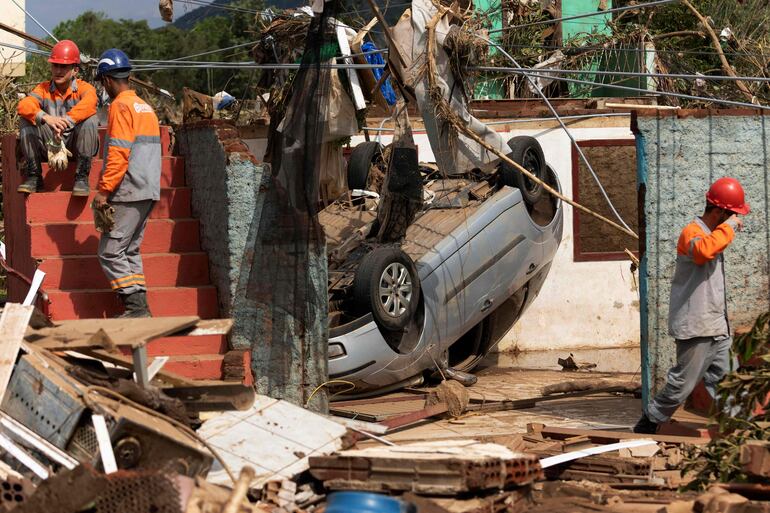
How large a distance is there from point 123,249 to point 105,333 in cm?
260

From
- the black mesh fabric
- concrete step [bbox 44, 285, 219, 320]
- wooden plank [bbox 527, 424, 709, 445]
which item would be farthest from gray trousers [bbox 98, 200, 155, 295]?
wooden plank [bbox 527, 424, 709, 445]

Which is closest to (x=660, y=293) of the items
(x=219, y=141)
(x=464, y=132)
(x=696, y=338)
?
(x=696, y=338)

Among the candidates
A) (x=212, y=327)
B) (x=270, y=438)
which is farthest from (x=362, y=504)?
(x=270, y=438)

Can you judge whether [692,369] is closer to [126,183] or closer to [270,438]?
[270,438]

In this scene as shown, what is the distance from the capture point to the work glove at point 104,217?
30.2 ft

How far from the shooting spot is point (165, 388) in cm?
740

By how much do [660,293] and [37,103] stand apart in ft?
18.6

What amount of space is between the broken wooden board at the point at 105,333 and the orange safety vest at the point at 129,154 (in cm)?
192

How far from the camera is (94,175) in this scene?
11.1 metres

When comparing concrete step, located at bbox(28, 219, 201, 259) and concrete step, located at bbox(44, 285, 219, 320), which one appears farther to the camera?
concrete step, located at bbox(28, 219, 201, 259)

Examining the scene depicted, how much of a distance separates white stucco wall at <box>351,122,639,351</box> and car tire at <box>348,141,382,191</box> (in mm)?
1916

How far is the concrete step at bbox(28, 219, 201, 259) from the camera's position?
10312mm

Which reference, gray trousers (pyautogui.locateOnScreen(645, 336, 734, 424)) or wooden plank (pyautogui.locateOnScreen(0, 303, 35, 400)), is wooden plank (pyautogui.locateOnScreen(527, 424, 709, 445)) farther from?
wooden plank (pyautogui.locateOnScreen(0, 303, 35, 400))

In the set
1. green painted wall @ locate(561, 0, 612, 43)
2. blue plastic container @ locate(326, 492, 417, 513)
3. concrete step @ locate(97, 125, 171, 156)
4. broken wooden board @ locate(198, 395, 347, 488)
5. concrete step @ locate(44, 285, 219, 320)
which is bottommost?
broken wooden board @ locate(198, 395, 347, 488)
